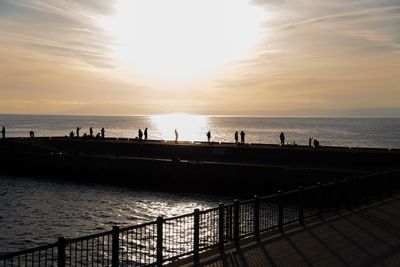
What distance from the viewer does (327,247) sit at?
13.3 meters

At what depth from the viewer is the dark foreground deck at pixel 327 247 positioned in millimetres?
11945

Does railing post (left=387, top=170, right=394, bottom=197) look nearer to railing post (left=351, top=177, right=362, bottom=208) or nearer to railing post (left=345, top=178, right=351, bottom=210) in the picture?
railing post (left=351, top=177, right=362, bottom=208)

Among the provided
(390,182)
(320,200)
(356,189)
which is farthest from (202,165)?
(320,200)

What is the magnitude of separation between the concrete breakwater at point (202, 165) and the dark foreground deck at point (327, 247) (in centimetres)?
1871

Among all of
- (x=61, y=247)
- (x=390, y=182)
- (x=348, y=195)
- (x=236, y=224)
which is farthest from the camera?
(x=390, y=182)

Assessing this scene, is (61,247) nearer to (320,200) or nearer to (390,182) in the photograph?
(320,200)

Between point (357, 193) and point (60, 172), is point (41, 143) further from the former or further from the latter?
point (357, 193)

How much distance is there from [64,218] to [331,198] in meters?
16.2

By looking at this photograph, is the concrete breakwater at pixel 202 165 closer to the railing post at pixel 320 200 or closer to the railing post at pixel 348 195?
the railing post at pixel 348 195

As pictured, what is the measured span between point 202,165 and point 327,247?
2690 cm

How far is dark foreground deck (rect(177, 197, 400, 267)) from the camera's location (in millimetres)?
11945

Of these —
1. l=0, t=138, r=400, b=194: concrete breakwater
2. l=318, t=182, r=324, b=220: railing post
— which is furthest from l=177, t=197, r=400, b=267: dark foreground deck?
l=0, t=138, r=400, b=194: concrete breakwater

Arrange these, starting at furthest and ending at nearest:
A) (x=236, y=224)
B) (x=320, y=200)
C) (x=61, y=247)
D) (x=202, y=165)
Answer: (x=202, y=165), (x=320, y=200), (x=236, y=224), (x=61, y=247)

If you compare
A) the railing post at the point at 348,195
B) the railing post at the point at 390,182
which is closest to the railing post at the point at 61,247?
the railing post at the point at 348,195
